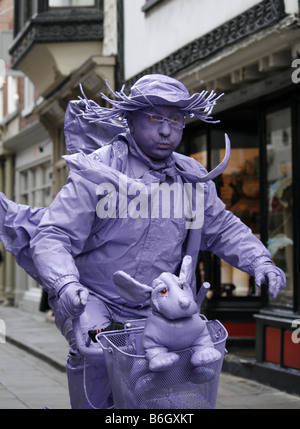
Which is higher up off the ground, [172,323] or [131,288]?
[131,288]

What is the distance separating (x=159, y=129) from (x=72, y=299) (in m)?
0.90

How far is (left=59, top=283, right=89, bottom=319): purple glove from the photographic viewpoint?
3.01 m

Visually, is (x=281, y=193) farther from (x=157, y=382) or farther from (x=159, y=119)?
(x=157, y=382)

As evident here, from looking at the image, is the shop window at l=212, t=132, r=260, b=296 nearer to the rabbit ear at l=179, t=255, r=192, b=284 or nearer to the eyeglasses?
the eyeglasses

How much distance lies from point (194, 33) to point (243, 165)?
1.85 m

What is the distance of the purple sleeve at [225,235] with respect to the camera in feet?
12.1

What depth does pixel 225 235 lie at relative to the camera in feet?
12.4

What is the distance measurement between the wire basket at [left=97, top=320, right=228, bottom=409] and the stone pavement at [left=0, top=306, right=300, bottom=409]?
4420mm

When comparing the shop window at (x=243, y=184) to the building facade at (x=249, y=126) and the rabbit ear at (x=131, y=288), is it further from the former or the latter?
the rabbit ear at (x=131, y=288)

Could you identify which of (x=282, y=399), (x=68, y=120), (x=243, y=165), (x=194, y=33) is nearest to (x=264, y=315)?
(x=282, y=399)

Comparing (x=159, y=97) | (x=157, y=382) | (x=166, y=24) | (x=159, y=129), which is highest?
(x=166, y=24)

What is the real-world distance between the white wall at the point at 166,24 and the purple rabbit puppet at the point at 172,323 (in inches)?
232

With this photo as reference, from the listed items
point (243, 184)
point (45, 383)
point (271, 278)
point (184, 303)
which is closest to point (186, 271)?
point (184, 303)

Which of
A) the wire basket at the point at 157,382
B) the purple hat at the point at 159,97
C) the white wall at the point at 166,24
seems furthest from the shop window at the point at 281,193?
the wire basket at the point at 157,382
